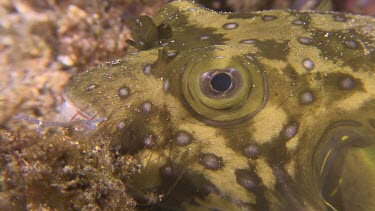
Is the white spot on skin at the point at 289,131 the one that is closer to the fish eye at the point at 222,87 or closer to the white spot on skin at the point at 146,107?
the fish eye at the point at 222,87

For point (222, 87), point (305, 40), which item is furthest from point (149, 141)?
point (305, 40)

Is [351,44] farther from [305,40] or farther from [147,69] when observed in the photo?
[147,69]

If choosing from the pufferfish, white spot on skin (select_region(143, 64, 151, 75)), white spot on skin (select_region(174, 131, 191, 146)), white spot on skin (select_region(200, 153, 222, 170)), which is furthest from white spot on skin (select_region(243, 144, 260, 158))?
white spot on skin (select_region(143, 64, 151, 75))

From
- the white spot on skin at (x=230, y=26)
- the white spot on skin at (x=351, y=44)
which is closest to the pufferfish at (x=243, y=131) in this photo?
the white spot on skin at (x=351, y=44)

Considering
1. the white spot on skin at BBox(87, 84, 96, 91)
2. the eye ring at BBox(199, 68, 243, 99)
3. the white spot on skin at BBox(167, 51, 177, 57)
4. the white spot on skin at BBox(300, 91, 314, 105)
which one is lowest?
the white spot on skin at BBox(87, 84, 96, 91)

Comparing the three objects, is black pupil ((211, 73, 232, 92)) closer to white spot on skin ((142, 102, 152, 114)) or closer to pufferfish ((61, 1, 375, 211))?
pufferfish ((61, 1, 375, 211))

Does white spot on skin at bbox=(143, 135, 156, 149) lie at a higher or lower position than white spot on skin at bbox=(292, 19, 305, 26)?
lower

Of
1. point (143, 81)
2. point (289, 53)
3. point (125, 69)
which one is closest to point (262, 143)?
point (289, 53)
